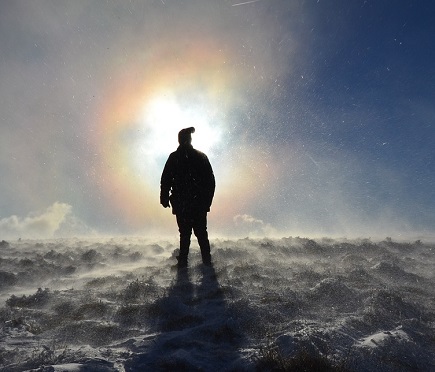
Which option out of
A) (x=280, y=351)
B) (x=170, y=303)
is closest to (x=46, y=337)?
(x=170, y=303)

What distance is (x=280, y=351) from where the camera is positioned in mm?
3527

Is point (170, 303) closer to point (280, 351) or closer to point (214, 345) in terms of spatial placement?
point (214, 345)

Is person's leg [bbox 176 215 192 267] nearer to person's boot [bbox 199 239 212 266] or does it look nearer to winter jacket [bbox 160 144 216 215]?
winter jacket [bbox 160 144 216 215]

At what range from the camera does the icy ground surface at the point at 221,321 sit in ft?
11.5

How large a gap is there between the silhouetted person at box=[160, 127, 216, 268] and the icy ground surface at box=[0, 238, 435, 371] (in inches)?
29.6

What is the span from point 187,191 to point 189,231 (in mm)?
957

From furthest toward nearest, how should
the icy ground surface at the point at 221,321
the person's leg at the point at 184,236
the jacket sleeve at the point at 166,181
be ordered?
the jacket sleeve at the point at 166,181 < the person's leg at the point at 184,236 < the icy ground surface at the point at 221,321

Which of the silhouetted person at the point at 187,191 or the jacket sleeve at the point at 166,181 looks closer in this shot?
the silhouetted person at the point at 187,191

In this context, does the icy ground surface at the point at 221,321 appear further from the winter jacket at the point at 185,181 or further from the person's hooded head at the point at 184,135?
the person's hooded head at the point at 184,135

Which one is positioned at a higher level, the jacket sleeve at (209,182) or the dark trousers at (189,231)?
the jacket sleeve at (209,182)

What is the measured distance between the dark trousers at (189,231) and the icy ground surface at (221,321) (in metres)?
0.42

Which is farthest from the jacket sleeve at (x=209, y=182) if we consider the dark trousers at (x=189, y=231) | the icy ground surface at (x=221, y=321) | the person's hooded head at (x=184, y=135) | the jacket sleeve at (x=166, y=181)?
the icy ground surface at (x=221, y=321)

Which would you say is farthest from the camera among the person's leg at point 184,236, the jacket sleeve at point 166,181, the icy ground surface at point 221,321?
the jacket sleeve at point 166,181

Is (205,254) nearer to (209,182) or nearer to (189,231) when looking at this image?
(189,231)
